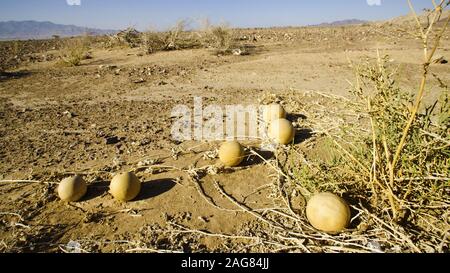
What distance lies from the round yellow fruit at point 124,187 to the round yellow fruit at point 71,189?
365 millimetres

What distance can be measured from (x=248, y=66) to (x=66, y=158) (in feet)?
24.4

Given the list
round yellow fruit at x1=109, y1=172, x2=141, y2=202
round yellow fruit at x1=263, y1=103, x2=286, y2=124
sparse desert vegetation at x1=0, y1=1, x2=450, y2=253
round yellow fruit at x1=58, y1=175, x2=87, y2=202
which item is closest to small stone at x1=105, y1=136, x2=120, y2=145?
sparse desert vegetation at x1=0, y1=1, x2=450, y2=253

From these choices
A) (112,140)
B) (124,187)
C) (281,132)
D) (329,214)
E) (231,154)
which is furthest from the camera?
(112,140)

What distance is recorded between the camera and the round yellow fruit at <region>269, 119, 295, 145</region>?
185 inches

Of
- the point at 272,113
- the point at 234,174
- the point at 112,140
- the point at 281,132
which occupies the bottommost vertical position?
the point at 234,174

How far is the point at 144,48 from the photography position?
14094mm

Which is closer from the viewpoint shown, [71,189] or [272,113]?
[71,189]

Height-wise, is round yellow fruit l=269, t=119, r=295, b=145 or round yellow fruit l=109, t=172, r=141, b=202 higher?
round yellow fruit l=269, t=119, r=295, b=145

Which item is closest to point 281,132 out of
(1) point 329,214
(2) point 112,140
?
(1) point 329,214

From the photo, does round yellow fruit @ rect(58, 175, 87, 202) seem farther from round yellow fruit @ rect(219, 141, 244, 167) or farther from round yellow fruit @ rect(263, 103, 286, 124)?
round yellow fruit @ rect(263, 103, 286, 124)

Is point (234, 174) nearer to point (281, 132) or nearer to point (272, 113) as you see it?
point (281, 132)

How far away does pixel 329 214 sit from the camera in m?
3.02

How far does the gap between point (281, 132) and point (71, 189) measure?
276 cm

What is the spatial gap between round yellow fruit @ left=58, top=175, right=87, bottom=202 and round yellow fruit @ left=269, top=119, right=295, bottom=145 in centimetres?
257
